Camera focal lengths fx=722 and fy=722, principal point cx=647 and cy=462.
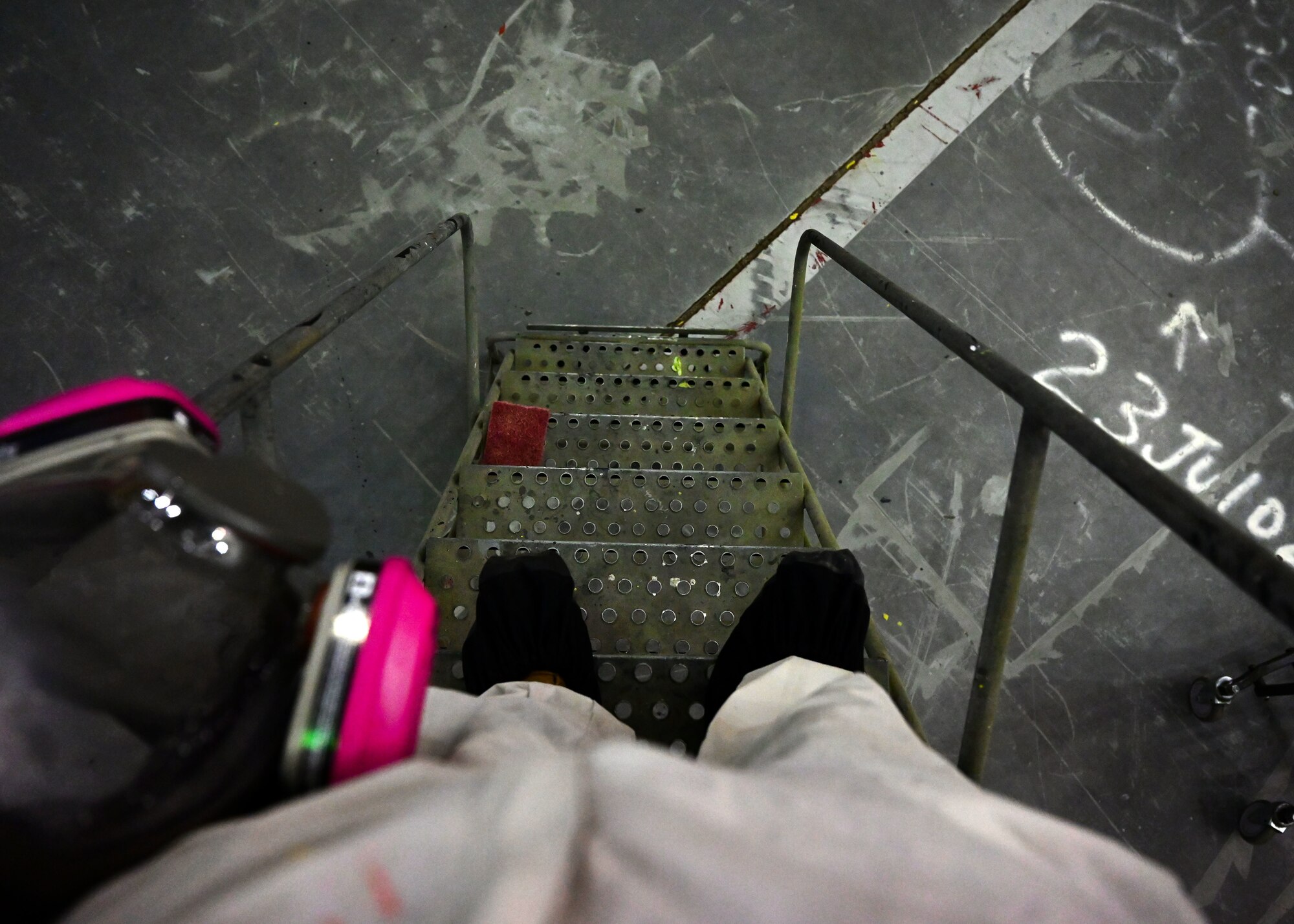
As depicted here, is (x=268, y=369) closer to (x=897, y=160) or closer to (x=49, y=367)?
(x=49, y=367)

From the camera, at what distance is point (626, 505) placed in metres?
1.98

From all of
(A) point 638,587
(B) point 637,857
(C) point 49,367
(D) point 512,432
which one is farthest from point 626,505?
(C) point 49,367

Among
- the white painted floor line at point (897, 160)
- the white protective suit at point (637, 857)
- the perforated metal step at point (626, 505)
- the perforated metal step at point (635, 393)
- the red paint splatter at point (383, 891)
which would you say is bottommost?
the red paint splatter at point (383, 891)

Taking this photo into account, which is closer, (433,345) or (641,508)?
(641,508)

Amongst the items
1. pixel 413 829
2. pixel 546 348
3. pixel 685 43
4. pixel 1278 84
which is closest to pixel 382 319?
pixel 546 348

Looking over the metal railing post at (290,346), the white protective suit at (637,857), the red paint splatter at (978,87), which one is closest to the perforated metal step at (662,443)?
the metal railing post at (290,346)

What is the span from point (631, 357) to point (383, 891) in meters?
2.35

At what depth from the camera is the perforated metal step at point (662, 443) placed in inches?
89.1

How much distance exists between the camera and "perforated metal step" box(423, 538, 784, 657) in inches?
64.9

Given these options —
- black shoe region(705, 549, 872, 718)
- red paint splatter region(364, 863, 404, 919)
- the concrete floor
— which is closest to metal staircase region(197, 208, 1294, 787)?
black shoe region(705, 549, 872, 718)

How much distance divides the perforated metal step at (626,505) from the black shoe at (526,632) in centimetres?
47

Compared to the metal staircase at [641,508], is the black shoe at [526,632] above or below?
below

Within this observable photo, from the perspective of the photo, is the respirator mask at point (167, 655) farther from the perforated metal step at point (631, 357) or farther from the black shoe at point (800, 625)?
the perforated metal step at point (631, 357)

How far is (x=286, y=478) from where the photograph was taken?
2.29 feet
